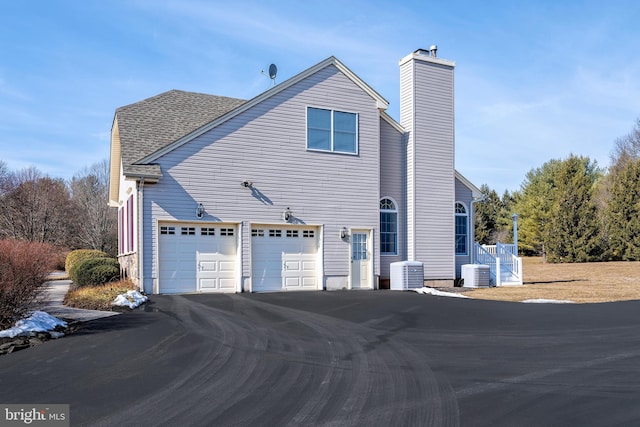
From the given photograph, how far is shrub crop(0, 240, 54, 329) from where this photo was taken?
9.09 meters

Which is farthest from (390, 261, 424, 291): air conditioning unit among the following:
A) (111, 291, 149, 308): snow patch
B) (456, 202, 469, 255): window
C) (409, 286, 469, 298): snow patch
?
(111, 291, 149, 308): snow patch

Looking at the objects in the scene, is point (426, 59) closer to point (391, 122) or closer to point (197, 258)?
point (391, 122)

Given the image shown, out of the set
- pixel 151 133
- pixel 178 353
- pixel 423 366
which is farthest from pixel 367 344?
pixel 151 133

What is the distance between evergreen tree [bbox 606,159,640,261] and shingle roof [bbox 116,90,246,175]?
89.9 ft

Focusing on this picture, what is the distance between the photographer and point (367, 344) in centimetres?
844

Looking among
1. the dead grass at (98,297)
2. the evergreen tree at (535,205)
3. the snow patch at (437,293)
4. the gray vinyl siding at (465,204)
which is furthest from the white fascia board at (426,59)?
the evergreen tree at (535,205)

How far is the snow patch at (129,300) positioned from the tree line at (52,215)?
68.4 feet

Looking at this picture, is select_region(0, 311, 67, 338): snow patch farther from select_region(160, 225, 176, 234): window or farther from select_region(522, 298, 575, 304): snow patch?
select_region(522, 298, 575, 304): snow patch

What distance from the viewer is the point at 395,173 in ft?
64.8

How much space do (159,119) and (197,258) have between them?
5982 millimetres

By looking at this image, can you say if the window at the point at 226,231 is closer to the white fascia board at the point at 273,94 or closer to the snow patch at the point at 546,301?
the white fascia board at the point at 273,94

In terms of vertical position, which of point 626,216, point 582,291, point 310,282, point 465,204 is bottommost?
point 582,291

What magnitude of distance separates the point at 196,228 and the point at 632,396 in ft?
41.6

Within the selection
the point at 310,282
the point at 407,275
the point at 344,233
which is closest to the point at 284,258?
the point at 310,282
